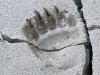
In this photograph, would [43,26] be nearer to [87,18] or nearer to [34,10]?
[34,10]

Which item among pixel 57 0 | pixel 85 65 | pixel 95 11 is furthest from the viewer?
pixel 57 0

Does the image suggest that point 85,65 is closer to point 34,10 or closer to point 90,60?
point 90,60

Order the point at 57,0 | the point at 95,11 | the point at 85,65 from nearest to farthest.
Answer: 1. the point at 85,65
2. the point at 95,11
3. the point at 57,0

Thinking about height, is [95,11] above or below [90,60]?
above

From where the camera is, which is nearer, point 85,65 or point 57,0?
point 85,65

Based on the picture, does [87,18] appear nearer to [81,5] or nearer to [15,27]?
[81,5]

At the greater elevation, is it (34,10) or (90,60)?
(34,10)

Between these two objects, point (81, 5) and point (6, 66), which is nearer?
point (6, 66)

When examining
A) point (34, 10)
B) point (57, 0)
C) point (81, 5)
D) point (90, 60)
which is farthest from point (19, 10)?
point (90, 60)

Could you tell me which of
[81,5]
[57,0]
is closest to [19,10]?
[57,0]
